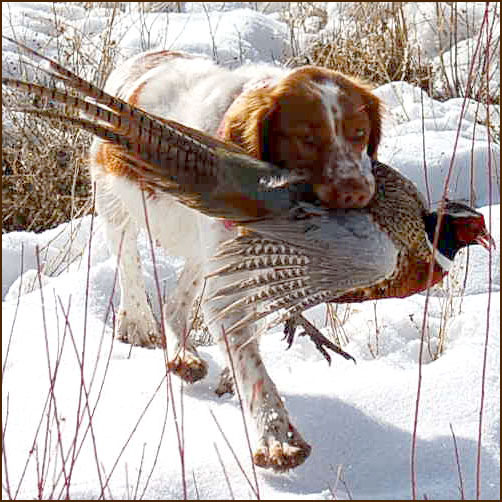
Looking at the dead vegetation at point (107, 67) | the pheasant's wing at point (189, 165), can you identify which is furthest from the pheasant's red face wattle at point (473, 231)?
the dead vegetation at point (107, 67)

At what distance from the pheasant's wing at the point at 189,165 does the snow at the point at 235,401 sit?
25cm

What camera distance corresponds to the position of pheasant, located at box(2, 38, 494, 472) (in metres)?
2.60

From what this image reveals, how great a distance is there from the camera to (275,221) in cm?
272

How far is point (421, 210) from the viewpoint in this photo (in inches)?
118

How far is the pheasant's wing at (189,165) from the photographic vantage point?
254cm

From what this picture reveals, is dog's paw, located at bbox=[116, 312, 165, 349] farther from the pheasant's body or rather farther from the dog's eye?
the dog's eye

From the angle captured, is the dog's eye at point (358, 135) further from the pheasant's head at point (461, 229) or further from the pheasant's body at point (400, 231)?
the pheasant's head at point (461, 229)

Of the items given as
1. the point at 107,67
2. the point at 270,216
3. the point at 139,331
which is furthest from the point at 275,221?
the point at 107,67

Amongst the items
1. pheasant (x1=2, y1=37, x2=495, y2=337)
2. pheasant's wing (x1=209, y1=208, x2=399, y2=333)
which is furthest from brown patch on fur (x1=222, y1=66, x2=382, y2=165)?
pheasant's wing (x1=209, y1=208, x2=399, y2=333)

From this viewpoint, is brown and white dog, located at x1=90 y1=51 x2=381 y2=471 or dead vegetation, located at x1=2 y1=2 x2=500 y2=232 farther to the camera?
dead vegetation, located at x1=2 y1=2 x2=500 y2=232

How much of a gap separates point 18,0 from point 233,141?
5098 mm

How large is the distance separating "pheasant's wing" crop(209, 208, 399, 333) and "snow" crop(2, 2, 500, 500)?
29 centimetres

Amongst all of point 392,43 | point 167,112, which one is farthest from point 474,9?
point 167,112

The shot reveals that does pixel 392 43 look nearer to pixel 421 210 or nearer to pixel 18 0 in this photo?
pixel 18 0
